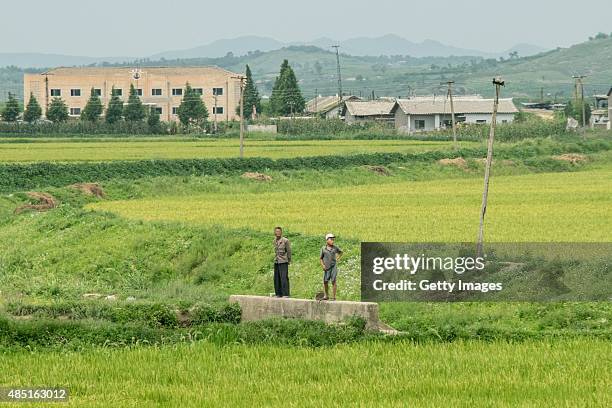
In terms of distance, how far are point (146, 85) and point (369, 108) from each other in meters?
27.3

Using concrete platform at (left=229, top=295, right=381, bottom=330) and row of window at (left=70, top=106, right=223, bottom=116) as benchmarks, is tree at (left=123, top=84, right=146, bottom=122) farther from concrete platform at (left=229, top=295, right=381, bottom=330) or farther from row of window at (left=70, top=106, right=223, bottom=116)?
concrete platform at (left=229, top=295, right=381, bottom=330)

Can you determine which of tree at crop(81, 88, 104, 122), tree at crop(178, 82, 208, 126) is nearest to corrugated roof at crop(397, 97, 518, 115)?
tree at crop(178, 82, 208, 126)

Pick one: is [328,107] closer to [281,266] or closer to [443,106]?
[443,106]

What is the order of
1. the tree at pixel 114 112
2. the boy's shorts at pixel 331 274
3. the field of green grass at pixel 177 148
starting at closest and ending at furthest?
1. the boy's shorts at pixel 331 274
2. the field of green grass at pixel 177 148
3. the tree at pixel 114 112

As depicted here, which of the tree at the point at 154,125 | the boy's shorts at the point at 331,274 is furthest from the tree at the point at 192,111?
the boy's shorts at the point at 331,274

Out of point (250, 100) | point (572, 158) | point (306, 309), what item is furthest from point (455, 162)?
point (250, 100)

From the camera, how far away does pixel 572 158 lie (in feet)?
242

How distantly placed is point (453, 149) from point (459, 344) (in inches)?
2156

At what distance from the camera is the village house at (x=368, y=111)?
12950 centimetres

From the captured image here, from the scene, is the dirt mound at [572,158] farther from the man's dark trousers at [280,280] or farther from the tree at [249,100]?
the tree at [249,100]

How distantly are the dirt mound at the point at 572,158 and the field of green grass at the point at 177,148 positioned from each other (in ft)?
28.0

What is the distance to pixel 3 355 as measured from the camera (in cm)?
2055

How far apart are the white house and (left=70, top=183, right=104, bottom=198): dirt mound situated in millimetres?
64336

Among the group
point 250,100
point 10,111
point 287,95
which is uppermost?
point 287,95
